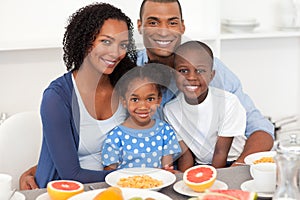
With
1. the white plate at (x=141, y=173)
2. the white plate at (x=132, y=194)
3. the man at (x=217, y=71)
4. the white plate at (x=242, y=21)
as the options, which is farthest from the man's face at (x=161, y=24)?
the white plate at (x=242, y=21)

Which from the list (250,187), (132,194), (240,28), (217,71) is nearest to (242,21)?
(240,28)

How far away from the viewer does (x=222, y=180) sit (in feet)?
5.09

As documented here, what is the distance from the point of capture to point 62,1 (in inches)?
107

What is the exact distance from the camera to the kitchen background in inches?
105

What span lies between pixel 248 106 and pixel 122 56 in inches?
27.9

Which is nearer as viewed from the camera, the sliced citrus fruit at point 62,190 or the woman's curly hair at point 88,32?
the sliced citrus fruit at point 62,190

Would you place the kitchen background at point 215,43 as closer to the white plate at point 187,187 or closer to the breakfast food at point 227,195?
the white plate at point 187,187

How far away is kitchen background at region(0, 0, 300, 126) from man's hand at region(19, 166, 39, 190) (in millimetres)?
694

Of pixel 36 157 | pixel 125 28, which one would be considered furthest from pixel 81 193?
pixel 36 157

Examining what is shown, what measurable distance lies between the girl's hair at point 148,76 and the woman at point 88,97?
0.03m

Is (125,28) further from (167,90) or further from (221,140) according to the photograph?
(221,140)

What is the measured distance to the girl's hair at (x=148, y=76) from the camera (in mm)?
1589

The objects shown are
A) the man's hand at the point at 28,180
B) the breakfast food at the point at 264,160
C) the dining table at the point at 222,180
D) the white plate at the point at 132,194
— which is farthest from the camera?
the man's hand at the point at 28,180

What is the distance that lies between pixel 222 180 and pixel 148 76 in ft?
1.08
